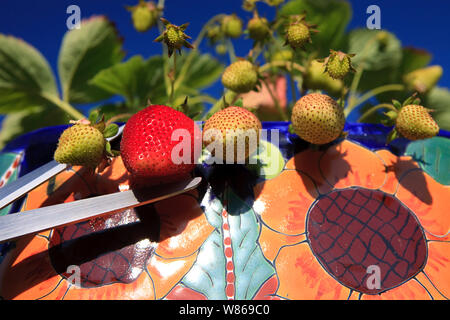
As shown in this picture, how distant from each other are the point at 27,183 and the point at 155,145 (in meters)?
0.14

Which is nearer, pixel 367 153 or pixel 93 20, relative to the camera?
pixel 367 153

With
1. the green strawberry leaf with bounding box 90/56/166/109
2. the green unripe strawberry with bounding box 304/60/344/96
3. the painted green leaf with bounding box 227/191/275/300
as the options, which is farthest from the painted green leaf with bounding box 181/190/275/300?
the green strawberry leaf with bounding box 90/56/166/109

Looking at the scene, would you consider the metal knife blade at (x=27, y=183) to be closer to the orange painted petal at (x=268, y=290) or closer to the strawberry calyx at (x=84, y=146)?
the strawberry calyx at (x=84, y=146)

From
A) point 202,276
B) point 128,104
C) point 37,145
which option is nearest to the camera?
point 202,276

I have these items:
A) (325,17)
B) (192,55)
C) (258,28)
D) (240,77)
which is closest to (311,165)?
(240,77)

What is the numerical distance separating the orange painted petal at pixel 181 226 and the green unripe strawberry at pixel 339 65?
18 cm

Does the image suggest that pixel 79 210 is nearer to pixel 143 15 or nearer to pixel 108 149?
pixel 108 149

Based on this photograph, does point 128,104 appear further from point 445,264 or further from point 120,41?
point 445,264

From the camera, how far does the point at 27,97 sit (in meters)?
0.80

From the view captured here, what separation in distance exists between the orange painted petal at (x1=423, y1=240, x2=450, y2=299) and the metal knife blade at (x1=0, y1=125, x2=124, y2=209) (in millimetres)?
326

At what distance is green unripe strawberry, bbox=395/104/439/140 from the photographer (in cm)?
35

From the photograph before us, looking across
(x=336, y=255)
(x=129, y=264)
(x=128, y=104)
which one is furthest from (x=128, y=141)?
(x=128, y=104)

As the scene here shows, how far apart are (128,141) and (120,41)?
1.82ft

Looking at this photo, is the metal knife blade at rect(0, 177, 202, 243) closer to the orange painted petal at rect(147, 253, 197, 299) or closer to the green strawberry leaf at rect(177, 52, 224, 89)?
the orange painted petal at rect(147, 253, 197, 299)
